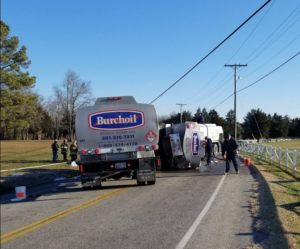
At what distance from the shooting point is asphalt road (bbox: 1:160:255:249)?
8867 millimetres

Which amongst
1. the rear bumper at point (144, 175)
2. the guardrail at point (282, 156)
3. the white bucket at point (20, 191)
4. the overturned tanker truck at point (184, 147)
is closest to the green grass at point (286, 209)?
the rear bumper at point (144, 175)

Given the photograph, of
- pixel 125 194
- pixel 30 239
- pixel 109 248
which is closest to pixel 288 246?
pixel 109 248

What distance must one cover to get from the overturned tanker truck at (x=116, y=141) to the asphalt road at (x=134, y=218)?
68 centimetres

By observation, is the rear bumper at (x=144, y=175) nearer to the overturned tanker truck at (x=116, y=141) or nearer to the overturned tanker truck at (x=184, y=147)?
the overturned tanker truck at (x=116, y=141)

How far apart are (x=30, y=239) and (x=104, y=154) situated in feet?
28.8

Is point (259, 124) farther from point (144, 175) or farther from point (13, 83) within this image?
point (144, 175)

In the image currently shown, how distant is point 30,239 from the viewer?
9.38m

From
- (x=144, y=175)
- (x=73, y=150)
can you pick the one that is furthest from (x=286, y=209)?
(x=73, y=150)

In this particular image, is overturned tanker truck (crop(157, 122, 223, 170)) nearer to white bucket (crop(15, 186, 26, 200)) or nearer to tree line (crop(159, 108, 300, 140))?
white bucket (crop(15, 186, 26, 200))

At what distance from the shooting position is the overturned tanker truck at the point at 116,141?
18016 millimetres

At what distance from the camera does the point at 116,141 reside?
18.2 metres

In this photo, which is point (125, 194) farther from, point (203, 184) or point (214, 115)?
point (214, 115)

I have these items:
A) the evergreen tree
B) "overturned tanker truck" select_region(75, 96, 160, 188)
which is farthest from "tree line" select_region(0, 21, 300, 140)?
"overturned tanker truck" select_region(75, 96, 160, 188)

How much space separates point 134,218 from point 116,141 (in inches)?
282
